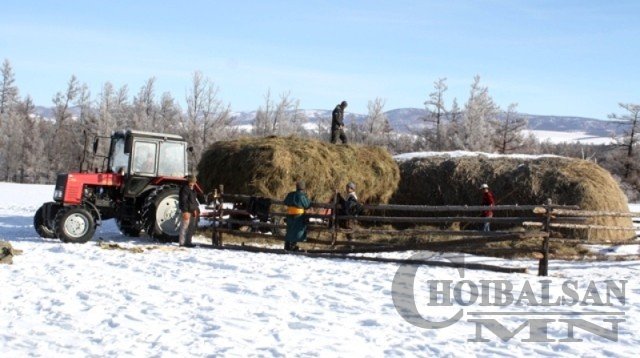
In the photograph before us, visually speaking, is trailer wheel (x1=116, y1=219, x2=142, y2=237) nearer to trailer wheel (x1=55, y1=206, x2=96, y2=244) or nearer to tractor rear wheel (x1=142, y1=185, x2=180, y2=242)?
tractor rear wheel (x1=142, y1=185, x2=180, y2=242)

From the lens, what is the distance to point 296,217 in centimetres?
1252

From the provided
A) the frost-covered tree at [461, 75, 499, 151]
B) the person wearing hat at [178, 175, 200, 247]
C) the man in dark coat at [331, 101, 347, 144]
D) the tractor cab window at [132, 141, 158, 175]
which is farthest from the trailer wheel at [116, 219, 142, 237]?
the frost-covered tree at [461, 75, 499, 151]

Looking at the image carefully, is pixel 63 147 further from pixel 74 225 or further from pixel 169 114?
pixel 74 225

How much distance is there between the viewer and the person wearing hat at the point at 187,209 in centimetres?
1257

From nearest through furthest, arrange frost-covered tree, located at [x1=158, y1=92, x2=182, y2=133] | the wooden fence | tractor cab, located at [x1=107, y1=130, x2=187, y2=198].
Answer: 1. the wooden fence
2. tractor cab, located at [x1=107, y1=130, x2=187, y2=198]
3. frost-covered tree, located at [x1=158, y1=92, x2=182, y2=133]

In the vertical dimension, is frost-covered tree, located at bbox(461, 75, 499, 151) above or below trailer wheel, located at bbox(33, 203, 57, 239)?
above

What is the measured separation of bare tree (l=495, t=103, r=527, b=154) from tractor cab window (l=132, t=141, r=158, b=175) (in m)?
32.7

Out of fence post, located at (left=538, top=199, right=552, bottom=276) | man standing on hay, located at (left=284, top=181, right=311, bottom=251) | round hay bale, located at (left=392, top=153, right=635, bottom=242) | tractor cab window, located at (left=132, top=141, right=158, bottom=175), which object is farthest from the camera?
round hay bale, located at (left=392, top=153, right=635, bottom=242)

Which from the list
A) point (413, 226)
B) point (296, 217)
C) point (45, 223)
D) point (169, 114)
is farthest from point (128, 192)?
point (169, 114)

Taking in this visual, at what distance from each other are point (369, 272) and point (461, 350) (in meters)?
4.24

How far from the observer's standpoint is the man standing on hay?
40.9 ft

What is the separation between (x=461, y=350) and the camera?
5.73 m

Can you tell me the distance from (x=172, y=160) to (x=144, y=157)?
64 cm

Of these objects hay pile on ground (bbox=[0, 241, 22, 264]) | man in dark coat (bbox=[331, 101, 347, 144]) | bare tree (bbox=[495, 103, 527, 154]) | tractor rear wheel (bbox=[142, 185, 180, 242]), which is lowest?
hay pile on ground (bbox=[0, 241, 22, 264])
